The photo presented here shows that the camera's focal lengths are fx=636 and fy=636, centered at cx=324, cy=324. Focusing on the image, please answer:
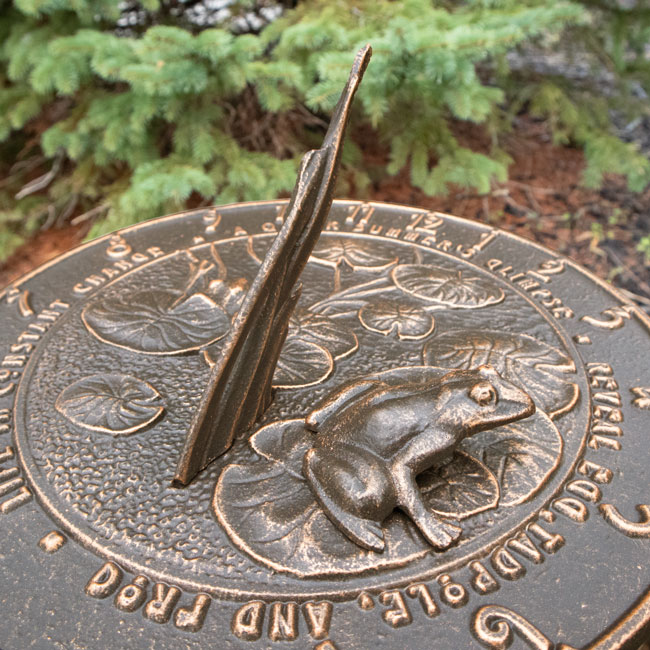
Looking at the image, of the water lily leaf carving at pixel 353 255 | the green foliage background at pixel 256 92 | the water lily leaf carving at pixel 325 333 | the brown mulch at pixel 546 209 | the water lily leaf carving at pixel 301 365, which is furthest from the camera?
the brown mulch at pixel 546 209

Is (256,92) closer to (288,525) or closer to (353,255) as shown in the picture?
(353,255)

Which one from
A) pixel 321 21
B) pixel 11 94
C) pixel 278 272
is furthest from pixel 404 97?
pixel 278 272

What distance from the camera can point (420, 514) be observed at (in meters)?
1.13

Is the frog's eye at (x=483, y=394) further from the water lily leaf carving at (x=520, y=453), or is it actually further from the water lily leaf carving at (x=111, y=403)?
the water lily leaf carving at (x=111, y=403)

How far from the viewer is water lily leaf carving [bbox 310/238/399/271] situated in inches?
76.0

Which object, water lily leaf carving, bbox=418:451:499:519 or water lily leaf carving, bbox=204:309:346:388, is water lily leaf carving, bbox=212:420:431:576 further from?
water lily leaf carving, bbox=204:309:346:388

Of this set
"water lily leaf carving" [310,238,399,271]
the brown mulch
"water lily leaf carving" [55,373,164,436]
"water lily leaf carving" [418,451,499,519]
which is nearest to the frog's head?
"water lily leaf carving" [418,451,499,519]

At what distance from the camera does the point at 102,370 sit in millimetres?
1534

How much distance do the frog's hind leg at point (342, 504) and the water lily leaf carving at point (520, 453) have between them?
0.27 m

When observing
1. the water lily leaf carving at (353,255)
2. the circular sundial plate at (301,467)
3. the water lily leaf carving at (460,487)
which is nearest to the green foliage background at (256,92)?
the water lily leaf carving at (353,255)

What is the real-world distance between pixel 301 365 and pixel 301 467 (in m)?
0.35

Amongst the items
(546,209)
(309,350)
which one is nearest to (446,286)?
(309,350)

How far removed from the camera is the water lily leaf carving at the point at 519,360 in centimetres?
144

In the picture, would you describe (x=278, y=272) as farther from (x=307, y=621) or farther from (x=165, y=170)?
(x=165, y=170)
